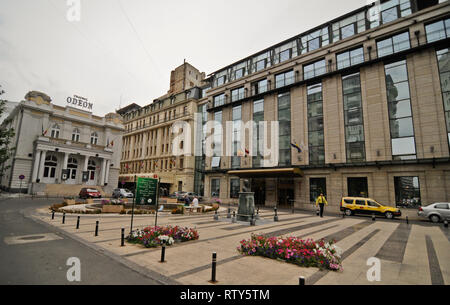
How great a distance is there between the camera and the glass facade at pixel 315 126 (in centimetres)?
2867

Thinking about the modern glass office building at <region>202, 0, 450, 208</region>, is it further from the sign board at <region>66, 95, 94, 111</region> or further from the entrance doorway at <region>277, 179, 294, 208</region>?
the sign board at <region>66, 95, 94, 111</region>

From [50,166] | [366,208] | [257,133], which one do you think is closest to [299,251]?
[366,208]

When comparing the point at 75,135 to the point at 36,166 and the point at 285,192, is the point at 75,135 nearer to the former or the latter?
the point at 36,166

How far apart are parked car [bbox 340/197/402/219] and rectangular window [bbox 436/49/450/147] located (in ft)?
30.0

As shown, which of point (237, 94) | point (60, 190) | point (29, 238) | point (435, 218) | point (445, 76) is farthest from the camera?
point (237, 94)

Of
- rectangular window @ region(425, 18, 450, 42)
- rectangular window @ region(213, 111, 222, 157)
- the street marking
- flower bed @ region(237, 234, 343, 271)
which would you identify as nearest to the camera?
flower bed @ region(237, 234, 343, 271)

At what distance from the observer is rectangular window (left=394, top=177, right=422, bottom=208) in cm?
2191

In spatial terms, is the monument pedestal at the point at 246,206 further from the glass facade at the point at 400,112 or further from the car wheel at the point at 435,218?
the glass facade at the point at 400,112

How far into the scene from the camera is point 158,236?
8.65m

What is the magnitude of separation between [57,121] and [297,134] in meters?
43.1

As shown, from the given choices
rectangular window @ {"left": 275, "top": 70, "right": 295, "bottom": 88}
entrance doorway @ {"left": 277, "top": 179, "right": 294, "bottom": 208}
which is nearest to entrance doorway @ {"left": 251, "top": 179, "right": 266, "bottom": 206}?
entrance doorway @ {"left": 277, "top": 179, "right": 294, "bottom": 208}

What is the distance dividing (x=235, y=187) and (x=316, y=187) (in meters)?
13.0

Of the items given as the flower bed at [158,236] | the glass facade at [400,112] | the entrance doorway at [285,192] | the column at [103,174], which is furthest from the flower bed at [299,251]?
the column at [103,174]
